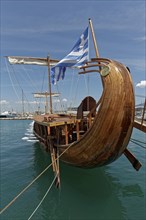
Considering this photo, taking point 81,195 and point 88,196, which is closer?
point 88,196

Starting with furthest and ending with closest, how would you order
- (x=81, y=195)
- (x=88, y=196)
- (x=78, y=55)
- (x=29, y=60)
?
1. (x=29, y=60)
2. (x=78, y=55)
3. (x=81, y=195)
4. (x=88, y=196)

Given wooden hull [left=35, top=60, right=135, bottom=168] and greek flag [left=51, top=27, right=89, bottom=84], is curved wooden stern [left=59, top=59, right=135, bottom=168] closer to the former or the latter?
wooden hull [left=35, top=60, right=135, bottom=168]

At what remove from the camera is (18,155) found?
16.7 metres

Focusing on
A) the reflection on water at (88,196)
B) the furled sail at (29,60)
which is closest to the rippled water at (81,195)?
the reflection on water at (88,196)

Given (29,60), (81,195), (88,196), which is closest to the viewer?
(88,196)

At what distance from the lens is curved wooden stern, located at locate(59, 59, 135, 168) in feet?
20.2

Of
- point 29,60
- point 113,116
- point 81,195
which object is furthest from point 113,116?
point 29,60

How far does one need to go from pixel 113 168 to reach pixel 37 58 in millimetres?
14329

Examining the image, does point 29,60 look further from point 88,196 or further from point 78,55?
point 88,196

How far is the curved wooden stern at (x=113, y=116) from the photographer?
617cm

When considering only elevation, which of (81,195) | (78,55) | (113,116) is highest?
(78,55)

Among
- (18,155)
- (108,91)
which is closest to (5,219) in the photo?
(108,91)

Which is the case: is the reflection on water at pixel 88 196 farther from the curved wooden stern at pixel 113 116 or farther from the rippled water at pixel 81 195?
the curved wooden stern at pixel 113 116

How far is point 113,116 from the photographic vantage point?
20.3 feet
